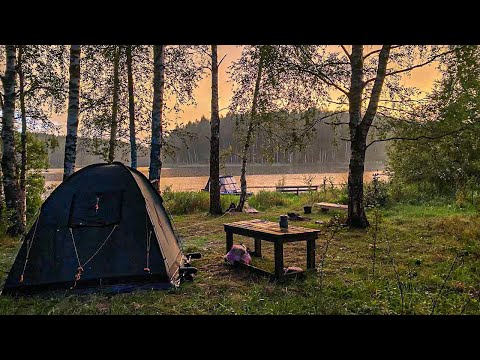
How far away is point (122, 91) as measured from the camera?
14.6 metres

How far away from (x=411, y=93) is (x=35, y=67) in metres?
10.5

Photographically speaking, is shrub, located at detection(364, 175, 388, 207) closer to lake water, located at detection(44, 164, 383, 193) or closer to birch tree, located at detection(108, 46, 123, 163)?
lake water, located at detection(44, 164, 383, 193)

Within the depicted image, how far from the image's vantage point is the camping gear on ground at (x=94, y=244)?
5332 mm

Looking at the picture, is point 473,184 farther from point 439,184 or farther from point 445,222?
point 445,222

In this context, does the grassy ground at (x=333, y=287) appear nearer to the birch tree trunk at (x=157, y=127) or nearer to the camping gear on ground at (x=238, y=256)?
the camping gear on ground at (x=238, y=256)

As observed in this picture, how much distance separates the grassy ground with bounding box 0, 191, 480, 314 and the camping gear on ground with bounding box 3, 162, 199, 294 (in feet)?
0.99

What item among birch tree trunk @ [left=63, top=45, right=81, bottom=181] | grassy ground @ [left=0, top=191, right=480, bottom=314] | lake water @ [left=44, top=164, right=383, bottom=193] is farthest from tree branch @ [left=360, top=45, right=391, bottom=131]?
birch tree trunk @ [left=63, top=45, right=81, bottom=181]

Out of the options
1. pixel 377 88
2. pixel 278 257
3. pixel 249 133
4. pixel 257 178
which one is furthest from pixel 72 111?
pixel 257 178

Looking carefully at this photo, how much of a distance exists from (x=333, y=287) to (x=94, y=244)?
11.3ft

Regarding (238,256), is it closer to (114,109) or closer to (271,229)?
(271,229)
